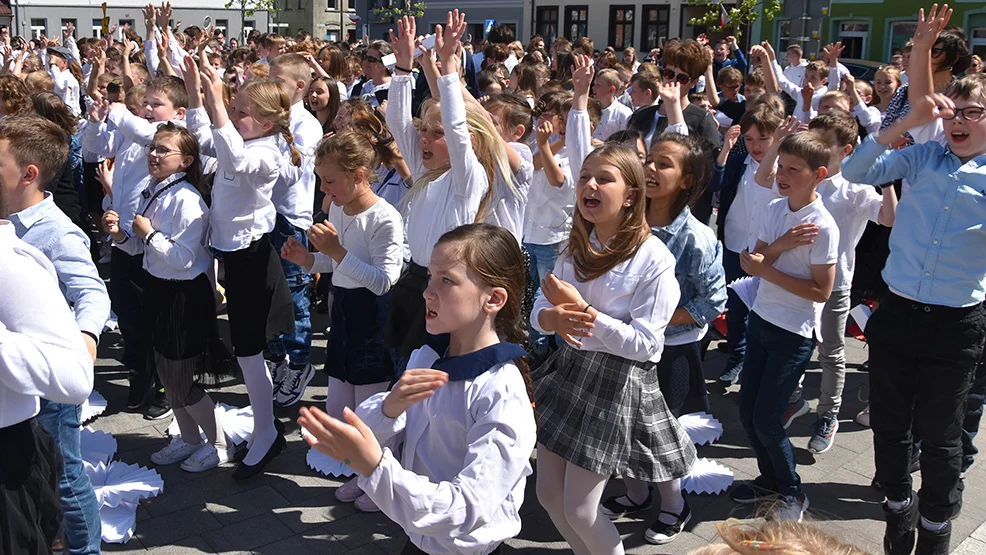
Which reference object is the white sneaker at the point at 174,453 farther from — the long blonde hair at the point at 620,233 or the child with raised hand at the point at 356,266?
the long blonde hair at the point at 620,233

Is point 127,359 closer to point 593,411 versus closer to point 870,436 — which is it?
point 593,411

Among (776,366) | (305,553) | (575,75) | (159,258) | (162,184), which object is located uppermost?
(575,75)

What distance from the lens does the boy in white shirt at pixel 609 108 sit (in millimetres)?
7664

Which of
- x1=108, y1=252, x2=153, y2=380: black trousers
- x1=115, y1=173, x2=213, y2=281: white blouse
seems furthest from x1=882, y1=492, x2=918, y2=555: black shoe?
x1=108, y1=252, x2=153, y2=380: black trousers

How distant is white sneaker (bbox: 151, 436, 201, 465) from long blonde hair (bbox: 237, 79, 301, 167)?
1.71 meters

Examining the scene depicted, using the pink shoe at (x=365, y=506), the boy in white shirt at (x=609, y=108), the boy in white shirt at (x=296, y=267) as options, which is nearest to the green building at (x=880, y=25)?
the boy in white shirt at (x=609, y=108)

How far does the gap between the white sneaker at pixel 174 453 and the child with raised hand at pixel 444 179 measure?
1.46 meters

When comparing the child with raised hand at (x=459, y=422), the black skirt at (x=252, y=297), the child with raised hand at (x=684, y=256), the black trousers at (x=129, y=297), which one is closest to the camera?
the child with raised hand at (x=459, y=422)

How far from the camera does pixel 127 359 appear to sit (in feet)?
18.1

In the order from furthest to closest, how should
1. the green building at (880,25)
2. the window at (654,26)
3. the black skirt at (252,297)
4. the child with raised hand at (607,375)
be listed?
the window at (654,26)
the green building at (880,25)
the black skirt at (252,297)
the child with raised hand at (607,375)

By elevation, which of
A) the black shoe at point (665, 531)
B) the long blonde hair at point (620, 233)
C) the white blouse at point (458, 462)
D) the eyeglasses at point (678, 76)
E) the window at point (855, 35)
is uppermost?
the window at point (855, 35)

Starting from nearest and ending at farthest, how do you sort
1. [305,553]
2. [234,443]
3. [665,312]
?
[665,312] → [305,553] → [234,443]

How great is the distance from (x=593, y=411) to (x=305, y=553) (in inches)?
58.0

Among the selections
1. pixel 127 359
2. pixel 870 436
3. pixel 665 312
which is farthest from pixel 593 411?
pixel 127 359
